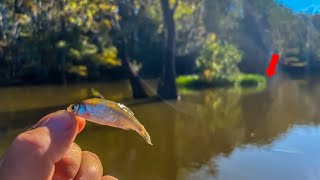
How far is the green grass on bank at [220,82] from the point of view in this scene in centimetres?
2552

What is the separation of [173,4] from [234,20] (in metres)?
15.0

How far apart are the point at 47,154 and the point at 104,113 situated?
13.1 inches

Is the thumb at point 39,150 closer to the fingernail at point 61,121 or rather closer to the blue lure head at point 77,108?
the fingernail at point 61,121

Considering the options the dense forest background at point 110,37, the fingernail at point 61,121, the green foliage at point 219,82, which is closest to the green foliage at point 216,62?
the green foliage at point 219,82

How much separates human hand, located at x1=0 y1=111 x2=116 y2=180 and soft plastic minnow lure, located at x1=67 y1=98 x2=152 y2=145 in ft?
0.17

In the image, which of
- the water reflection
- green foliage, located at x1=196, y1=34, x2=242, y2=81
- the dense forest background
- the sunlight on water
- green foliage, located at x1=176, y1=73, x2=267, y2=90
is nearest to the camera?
the sunlight on water

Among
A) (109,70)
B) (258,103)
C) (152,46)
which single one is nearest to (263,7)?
(152,46)

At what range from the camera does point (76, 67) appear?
26.0 m

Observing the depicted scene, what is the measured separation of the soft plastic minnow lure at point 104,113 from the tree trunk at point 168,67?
18.8 meters

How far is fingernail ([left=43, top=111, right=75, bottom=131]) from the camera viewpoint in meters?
1.01

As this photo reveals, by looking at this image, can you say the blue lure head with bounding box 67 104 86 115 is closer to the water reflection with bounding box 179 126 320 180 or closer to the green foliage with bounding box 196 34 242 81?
the water reflection with bounding box 179 126 320 180

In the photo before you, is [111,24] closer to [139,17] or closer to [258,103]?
[139,17]

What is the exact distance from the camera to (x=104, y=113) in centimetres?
127

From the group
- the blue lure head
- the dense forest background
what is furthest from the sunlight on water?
the dense forest background
